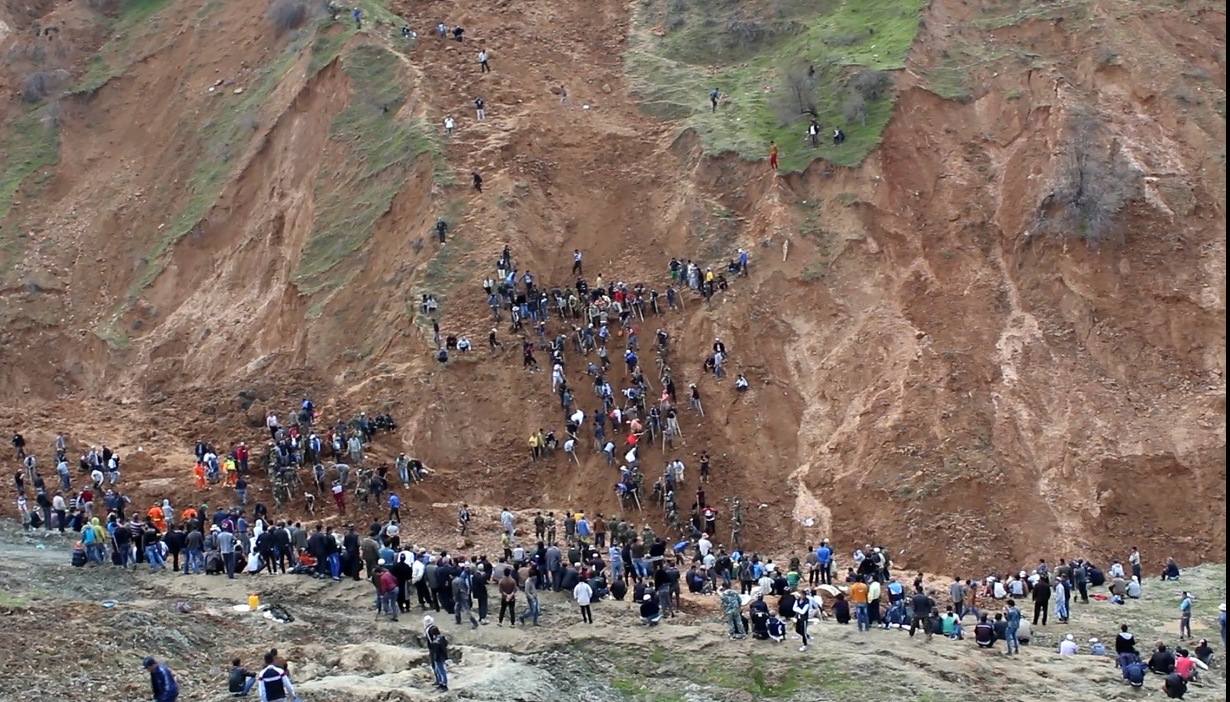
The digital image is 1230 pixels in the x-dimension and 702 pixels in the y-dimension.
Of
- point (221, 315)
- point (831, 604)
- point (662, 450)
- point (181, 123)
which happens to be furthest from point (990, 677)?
point (181, 123)

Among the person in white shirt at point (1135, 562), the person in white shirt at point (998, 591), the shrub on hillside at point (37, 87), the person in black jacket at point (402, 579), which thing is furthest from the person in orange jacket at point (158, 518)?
the shrub on hillside at point (37, 87)

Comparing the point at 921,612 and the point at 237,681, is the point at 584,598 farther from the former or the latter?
the point at 237,681

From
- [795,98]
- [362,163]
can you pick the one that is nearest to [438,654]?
[362,163]

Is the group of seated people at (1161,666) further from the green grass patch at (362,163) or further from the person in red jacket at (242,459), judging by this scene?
the green grass patch at (362,163)

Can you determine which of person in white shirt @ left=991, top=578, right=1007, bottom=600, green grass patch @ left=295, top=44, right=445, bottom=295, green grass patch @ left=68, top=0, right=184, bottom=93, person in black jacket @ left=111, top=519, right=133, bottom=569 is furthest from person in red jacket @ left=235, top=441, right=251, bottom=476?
green grass patch @ left=68, top=0, right=184, bottom=93

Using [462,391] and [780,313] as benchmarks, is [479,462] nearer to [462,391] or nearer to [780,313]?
[462,391]
